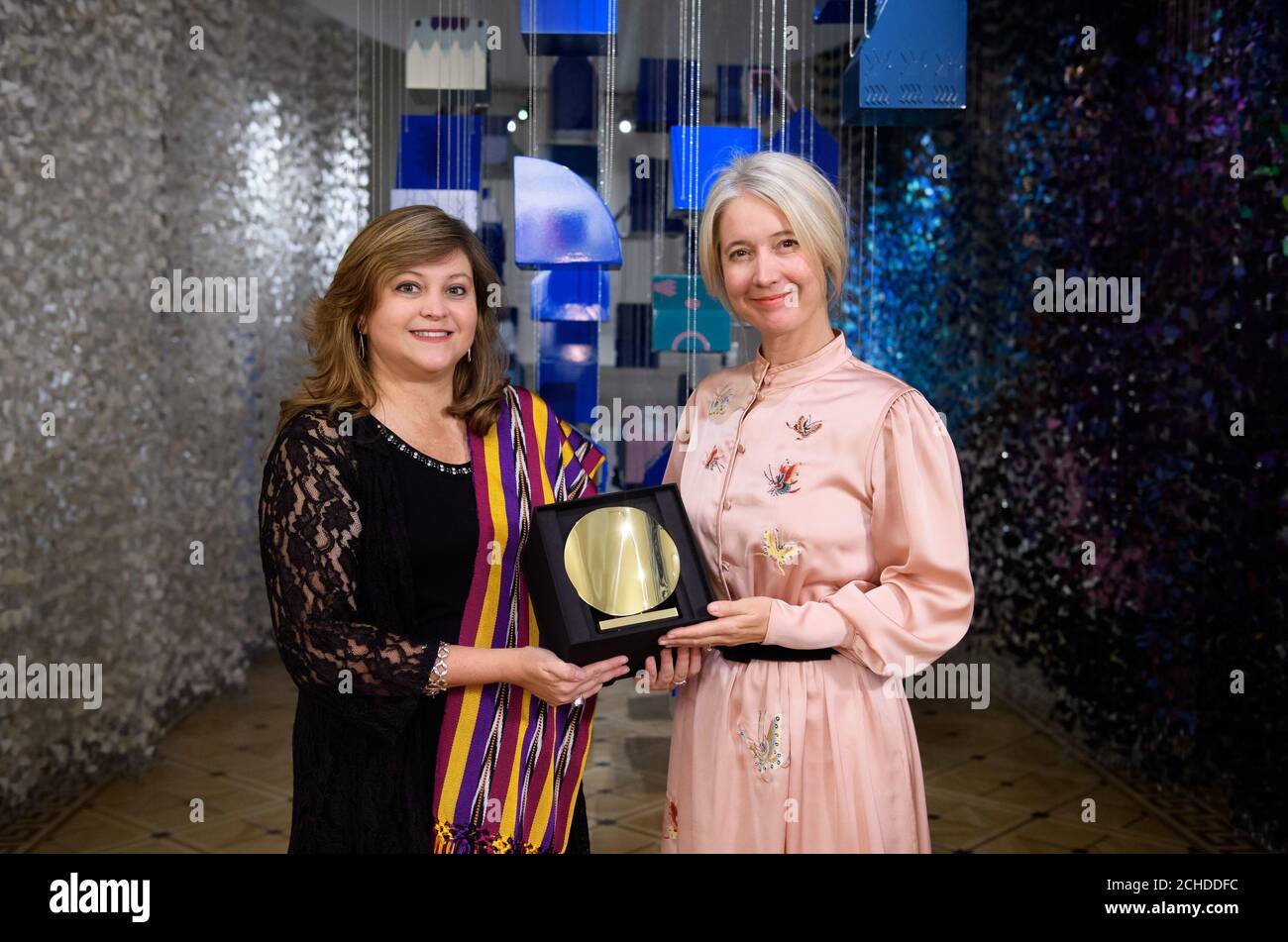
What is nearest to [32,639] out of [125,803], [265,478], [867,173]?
[125,803]

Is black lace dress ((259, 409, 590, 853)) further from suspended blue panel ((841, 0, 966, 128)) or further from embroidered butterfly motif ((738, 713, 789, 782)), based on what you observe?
suspended blue panel ((841, 0, 966, 128))

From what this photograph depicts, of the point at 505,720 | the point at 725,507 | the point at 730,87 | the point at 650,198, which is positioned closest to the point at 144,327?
the point at 650,198

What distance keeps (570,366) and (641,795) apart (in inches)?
62.7

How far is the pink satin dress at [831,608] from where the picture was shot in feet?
4.87

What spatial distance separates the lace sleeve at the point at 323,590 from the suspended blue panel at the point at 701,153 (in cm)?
109

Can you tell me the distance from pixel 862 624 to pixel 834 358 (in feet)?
1.30

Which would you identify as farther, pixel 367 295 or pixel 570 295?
pixel 570 295

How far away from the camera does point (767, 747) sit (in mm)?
1540

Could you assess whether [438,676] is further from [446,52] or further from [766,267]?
[446,52]

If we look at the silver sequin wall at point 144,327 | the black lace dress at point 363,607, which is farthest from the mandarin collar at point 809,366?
the silver sequin wall at point 144,327

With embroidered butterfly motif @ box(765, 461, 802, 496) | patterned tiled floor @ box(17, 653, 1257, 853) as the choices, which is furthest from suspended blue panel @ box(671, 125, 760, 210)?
patterned tiled floor @ box(17, 653, 1257, 853)

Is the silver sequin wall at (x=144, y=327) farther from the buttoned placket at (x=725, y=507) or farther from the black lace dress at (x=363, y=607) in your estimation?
the buttoned placket at (x=725, y=507)

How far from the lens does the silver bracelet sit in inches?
59.4
